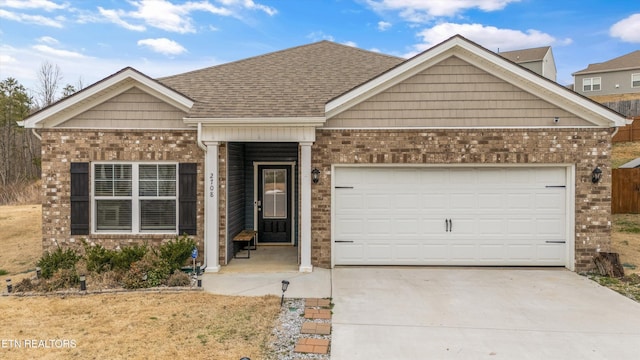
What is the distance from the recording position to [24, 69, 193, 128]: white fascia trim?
7.89 metres

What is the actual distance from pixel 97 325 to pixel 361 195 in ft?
17.3

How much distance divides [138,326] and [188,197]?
344cm

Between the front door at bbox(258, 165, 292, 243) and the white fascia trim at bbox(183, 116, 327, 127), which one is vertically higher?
the white fascia trim at bbox(183, 116, 327, 127)

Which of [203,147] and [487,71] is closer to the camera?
[203,147]

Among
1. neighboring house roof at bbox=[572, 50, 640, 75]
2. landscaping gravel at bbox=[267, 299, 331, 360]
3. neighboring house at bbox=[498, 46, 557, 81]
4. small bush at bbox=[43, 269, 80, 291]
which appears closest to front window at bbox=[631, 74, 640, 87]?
neighboring house roof at bbox=[572, 50, 640, 75]

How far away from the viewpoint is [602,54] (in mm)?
38656

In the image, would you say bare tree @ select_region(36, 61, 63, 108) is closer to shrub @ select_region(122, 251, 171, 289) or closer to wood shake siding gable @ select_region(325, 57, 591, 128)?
shrub @ select_region(122, 251, 171, 289)

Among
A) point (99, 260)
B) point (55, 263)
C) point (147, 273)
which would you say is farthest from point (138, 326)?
point (55, 263)

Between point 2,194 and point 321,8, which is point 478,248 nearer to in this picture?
point 321,8

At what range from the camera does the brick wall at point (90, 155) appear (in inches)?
318

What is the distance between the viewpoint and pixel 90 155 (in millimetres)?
8094

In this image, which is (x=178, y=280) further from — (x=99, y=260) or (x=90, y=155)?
(x=90, y=155)

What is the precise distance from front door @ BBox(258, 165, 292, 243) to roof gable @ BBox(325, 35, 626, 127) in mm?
3046

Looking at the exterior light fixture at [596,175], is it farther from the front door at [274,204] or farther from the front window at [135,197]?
the front window at [135,197]
